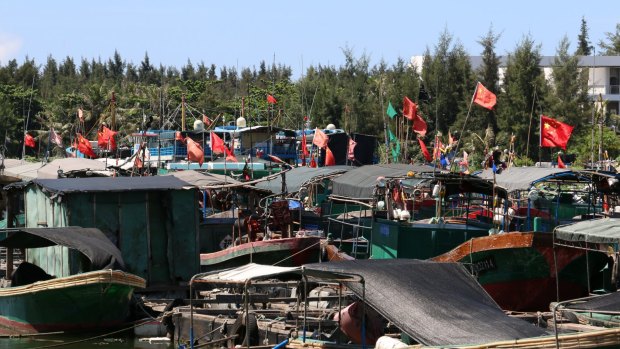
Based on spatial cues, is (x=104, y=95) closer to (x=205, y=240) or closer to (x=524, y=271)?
(x=205, y=240)

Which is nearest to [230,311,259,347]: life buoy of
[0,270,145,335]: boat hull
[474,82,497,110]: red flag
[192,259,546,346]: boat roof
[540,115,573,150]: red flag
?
[192,259,546,346]: boat roof

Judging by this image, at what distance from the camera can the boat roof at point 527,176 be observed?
69.7ft

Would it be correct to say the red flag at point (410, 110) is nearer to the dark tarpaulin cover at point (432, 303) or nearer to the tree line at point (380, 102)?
the tree line at point (380, 102)

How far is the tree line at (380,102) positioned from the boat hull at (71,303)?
57.0 feet

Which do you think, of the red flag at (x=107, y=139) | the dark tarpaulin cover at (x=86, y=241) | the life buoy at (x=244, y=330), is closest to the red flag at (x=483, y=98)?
the dark tarpaulin cover at (x=86, y=241)

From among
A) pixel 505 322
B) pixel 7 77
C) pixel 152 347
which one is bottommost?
pixel 152 347

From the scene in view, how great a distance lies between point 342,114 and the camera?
5547 centimetres

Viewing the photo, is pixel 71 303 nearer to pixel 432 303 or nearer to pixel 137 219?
pixel 137 219

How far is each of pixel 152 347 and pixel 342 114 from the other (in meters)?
38.6

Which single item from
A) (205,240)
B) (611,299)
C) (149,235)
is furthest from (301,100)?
(611,299)

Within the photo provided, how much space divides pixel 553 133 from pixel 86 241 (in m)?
11.2

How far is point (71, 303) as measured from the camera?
1762 cm

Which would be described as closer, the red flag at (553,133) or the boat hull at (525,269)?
the boat hull at (525,269)

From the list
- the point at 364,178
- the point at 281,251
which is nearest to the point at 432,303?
the point at 281,251
